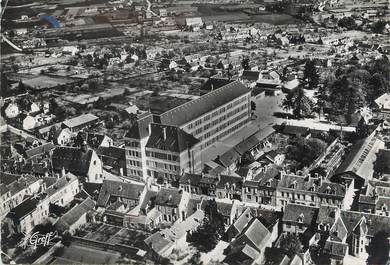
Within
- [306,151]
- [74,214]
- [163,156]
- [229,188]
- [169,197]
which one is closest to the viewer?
[74,214]

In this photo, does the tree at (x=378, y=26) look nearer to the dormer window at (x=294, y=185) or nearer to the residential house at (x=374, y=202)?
the residential house at (x=374, y=202)

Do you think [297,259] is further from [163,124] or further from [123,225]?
[163,124]

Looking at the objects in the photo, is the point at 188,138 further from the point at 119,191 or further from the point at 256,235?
the point at 256,235

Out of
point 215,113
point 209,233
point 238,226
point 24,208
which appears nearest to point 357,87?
point 215,113

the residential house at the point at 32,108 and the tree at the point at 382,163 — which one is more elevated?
the tree at the point at 382,163

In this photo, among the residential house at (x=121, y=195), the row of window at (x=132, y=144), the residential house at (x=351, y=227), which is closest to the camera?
the residential house at (x=351, y=227)

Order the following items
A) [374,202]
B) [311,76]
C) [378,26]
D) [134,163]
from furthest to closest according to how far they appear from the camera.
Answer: [378,26] < [311,76] < [134,163] < [374,202]

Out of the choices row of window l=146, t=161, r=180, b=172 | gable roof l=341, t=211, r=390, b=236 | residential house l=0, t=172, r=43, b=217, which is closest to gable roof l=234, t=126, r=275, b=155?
row of window l=146, t=161, r=180, b=172

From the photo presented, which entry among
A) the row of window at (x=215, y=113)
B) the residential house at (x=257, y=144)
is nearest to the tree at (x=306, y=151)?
the residential house at (x=257, y=144)
